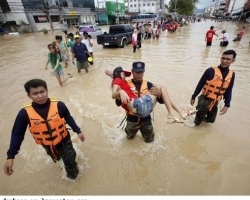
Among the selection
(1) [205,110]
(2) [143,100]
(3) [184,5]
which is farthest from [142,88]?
(3) [184,5]

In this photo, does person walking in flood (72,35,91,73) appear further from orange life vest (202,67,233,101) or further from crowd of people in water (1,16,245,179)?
orange life vest (202,67,233,101)

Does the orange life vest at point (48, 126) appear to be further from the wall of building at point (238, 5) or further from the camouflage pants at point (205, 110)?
the wall of building at point (238, 5)

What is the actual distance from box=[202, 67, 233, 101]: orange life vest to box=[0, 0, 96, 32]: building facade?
115ft

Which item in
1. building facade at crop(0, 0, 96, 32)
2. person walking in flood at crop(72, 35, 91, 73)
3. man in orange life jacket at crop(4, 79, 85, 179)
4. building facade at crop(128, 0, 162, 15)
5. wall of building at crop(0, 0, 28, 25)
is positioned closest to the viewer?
man in orange life jacket at crop(4, 79, 85, 179)

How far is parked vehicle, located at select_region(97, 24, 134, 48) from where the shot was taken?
1232 cm

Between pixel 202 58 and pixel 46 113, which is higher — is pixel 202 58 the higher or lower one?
the lower one

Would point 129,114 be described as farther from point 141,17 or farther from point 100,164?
point 141,17

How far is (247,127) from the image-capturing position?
3.74 meters

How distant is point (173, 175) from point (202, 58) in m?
8.71

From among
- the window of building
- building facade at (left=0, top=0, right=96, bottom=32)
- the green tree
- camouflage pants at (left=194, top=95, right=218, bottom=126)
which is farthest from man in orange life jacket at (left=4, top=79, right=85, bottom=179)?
the green tree

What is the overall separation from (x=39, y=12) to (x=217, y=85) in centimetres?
3833

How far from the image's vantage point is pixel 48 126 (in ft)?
6.59

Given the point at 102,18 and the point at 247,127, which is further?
the point at 102,18

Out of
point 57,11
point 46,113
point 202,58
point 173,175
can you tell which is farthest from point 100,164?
point 57,11
